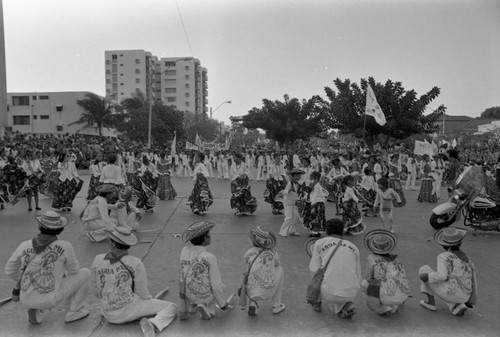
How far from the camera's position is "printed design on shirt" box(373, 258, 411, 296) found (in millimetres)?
4676

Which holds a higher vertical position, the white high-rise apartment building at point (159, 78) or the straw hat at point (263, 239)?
the white high-rise apartment building at point (159, 78)

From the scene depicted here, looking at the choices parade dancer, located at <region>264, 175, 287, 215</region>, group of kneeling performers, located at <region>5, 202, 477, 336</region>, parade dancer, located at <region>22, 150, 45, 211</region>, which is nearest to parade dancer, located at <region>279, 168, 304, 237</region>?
parade dancer, located at <region>264, 175, 287, 215</region>

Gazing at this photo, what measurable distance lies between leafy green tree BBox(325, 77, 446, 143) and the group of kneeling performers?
1975 cm

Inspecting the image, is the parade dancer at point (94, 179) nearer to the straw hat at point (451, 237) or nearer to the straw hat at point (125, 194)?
the straw hat at point (125, 194)

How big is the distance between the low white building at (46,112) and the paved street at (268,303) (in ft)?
170

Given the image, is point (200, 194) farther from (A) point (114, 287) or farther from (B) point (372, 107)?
(B) point (372, 107)

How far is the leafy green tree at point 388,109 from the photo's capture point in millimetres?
24031

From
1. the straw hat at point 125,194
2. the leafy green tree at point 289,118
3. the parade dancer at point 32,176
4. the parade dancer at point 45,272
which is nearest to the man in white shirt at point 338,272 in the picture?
the parade dancer at point 45,272

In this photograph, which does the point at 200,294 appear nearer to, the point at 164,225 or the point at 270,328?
the point at 270,328

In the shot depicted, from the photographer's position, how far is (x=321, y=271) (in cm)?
473

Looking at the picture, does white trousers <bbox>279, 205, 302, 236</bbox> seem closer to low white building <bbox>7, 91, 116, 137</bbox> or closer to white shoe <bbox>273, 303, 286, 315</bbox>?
white shoe <bbox>273, 303, 286, 315</bbox>

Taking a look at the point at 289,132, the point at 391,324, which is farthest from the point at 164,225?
the point at 289,132

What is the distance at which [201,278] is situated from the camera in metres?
4.54

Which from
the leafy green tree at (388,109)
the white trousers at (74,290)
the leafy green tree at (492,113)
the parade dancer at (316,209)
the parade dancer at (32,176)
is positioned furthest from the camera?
the leafy green tree at (492,113)
